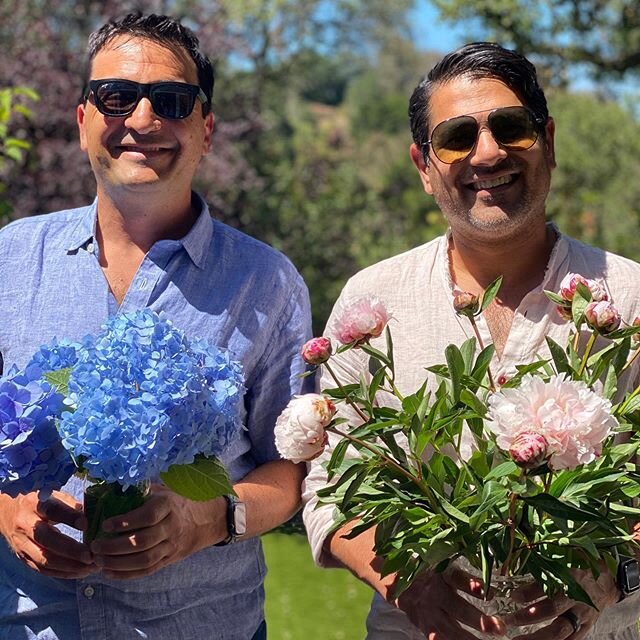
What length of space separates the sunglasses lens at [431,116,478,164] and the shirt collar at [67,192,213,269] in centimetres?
70

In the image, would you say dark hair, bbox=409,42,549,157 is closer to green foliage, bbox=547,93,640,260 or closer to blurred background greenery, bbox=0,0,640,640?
blurred background greenery, bbox=0,0,640,640

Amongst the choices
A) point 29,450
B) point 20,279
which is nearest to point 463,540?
A: point 29,450

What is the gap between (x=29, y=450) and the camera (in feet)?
6.87

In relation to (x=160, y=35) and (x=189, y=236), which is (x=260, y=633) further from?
(x=160, y=35)

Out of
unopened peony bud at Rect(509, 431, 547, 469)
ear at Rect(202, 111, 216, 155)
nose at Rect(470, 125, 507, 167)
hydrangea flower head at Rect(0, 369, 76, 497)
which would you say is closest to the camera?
unopened peony bud at Rect(509, 431, 547, 469)

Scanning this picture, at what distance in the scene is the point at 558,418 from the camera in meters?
1.84

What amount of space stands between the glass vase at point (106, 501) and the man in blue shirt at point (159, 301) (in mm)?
269

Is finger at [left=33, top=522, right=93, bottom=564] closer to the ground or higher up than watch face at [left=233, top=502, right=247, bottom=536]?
higher up

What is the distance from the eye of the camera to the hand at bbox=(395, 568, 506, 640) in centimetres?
227

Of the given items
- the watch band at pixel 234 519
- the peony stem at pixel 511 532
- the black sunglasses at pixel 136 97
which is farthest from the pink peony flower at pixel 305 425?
the black sunglasses at pixel 136 97

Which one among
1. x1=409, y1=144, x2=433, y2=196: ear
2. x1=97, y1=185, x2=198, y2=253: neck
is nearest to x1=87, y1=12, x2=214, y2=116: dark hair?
x1=97, y1=185, x2=198, y2=253: neck

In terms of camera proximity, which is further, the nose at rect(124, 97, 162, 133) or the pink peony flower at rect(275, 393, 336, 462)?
the nose at rect(124, 97, 162, 133)

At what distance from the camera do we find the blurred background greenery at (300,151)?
856cm

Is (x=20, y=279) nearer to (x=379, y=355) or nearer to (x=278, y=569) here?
(x=379, y=355)
